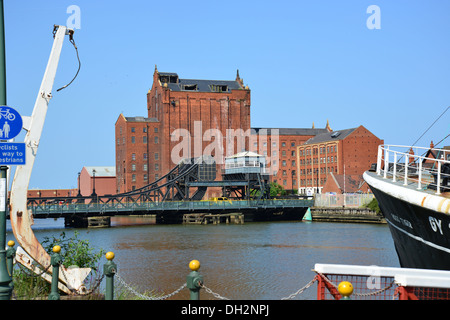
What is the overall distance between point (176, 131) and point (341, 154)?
87.5ft

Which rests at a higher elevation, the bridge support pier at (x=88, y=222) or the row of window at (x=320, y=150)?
the row of window at (x=320, y=150)

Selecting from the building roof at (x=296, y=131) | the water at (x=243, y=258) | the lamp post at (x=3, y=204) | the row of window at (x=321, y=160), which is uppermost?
the building roof at (x=296, y=131)

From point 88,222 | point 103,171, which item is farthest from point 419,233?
point 103,171

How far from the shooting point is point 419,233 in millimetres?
11992

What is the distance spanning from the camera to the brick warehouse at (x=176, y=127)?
91188 mm

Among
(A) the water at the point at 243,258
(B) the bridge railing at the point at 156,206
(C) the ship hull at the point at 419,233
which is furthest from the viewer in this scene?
(B) the bridge railing at the point at 156,206

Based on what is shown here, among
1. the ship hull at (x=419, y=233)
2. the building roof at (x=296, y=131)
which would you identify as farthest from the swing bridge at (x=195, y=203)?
the ship hull at (x=419, y=233)

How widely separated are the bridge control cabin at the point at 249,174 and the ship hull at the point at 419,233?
5813cm

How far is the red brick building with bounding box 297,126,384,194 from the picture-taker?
91.1 m

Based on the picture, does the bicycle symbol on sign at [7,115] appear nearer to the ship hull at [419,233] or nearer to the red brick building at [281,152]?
the ship hull at [419,233]

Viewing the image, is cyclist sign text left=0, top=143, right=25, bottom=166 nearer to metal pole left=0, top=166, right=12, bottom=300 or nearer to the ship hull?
metal pole left=0, top=166, right=12, bottom=300

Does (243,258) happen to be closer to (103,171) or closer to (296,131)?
(296,131)

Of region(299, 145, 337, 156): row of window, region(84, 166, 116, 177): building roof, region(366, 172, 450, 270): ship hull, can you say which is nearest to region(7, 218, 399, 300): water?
region(366, 172, 450, 270): ship hull
